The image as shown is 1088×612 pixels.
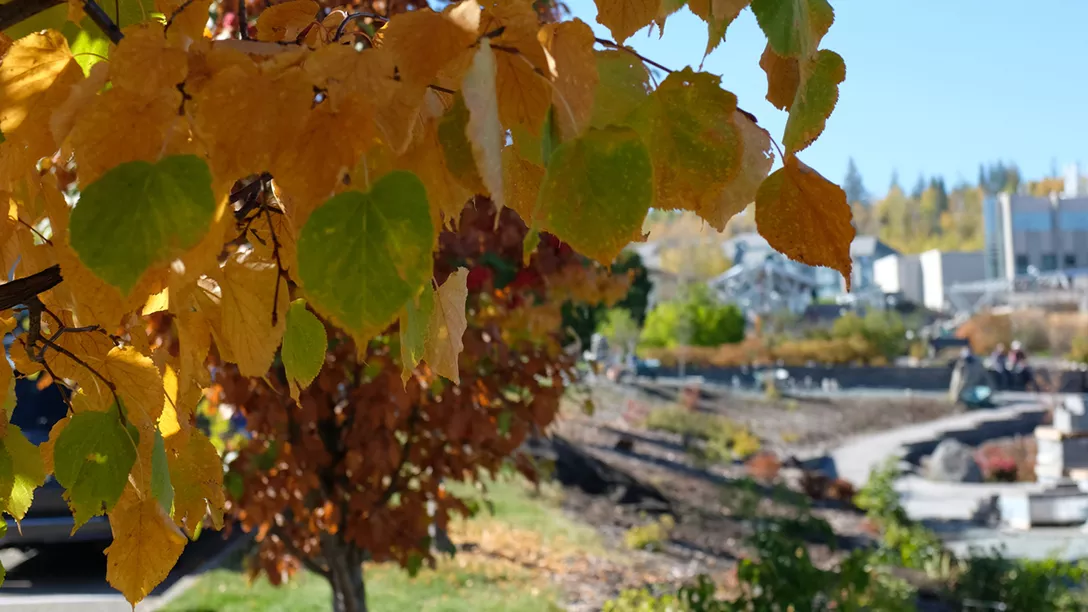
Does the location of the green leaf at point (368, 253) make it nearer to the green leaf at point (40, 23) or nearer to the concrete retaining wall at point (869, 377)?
the green leaf at point (40, 23)

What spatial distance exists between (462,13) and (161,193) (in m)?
0.19

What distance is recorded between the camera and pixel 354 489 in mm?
3484

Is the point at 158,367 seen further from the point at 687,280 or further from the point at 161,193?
the point at 687,280

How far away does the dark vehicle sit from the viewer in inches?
225

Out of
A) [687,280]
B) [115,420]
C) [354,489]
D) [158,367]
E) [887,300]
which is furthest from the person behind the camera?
[687,280]

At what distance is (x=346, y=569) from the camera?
361 centimetres

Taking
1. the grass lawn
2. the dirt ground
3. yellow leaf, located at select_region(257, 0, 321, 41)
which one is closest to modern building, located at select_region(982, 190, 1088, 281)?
the dirt ground

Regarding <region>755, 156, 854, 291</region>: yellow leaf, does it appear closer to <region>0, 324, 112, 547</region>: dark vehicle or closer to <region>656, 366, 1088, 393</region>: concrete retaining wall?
<region>0, 324, 112, 547</region>: dark vehicle

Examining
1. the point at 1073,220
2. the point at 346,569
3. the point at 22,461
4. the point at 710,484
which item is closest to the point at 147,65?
the point at 22,461

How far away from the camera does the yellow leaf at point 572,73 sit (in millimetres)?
536

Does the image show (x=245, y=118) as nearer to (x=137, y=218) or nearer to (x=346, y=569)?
(x=137, y=218)

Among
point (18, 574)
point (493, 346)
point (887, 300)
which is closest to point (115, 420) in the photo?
point (493, 346)

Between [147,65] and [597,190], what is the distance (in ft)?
0.88

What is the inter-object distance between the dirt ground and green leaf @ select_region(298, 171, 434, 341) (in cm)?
390
